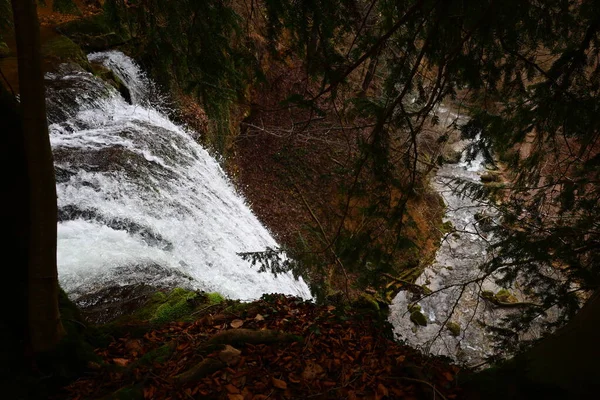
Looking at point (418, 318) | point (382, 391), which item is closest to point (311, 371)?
point (382, 391)

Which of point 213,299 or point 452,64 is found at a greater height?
point 452,64

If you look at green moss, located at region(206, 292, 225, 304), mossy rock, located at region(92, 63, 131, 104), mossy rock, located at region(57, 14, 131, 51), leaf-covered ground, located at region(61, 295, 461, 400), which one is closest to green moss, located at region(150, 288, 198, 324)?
green moss, located at region(206, 292, 225, 304)

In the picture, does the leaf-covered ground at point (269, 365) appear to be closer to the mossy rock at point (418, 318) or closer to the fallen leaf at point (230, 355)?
the fallen leaf at point (230, 355)

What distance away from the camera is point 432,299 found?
10.5 m

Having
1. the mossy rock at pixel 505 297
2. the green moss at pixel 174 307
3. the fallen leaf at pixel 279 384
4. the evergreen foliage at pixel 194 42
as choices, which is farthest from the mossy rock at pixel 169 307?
the mossy rock at pixel 505 297

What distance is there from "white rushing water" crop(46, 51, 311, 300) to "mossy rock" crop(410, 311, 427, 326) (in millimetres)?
3387

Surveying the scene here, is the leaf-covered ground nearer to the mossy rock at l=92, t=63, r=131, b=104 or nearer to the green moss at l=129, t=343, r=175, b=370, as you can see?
the green moss at l=129, t=343, r=175, b=370

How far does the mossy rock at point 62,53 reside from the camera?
8.45 m

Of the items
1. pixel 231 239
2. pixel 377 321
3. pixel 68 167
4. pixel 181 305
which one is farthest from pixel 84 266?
pixel 377 321

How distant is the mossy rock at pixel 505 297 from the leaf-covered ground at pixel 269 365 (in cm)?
839

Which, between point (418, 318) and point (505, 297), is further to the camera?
point (505, 297)

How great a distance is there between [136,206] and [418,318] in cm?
767

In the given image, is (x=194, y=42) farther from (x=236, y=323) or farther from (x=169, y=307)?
(x=169, y=307)

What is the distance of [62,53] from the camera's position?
8.67m
